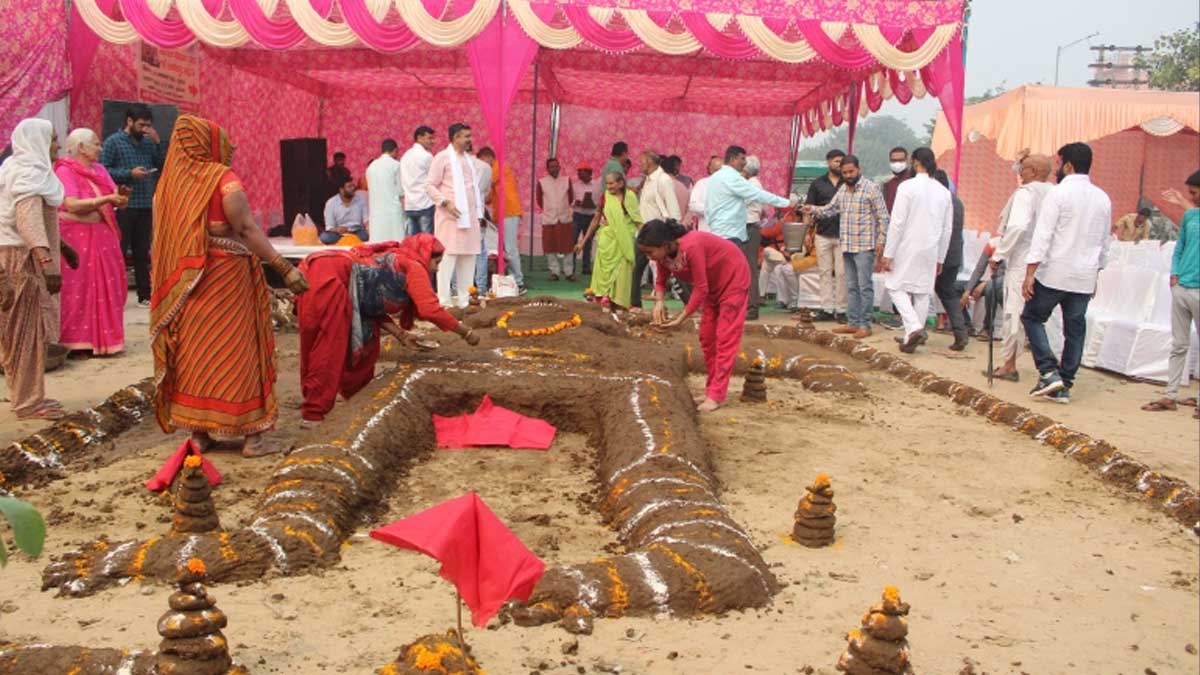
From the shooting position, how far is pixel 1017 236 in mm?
7609

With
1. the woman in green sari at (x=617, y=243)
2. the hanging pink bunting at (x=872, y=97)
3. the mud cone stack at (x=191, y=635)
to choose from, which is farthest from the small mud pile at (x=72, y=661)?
the hanging pink bunting at (x=872, y=97)

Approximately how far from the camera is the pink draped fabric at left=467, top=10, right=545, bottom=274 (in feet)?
33.9

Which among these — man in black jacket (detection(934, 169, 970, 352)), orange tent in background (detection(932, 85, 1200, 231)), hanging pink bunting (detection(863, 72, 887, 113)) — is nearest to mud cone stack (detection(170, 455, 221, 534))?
man in black jacket (detection(934, 169, 970, 352))

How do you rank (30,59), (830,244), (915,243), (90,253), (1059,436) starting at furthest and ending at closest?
(830,244)
(30,59)
(915,243)
(90,253)
(1059,436)

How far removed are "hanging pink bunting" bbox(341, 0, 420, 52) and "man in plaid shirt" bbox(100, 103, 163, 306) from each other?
2205 mm

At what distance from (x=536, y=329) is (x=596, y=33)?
4.33 m

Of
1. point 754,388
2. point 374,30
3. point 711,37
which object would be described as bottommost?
point 754,388

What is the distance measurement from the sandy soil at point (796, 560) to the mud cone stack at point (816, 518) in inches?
2.7

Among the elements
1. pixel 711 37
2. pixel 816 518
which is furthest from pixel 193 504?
pixel 711 37

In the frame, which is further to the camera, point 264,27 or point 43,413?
point 264,27

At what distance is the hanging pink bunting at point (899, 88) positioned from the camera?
1208 centimetres

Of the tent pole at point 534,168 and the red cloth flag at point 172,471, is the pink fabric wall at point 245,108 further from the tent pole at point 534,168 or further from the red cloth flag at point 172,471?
the red cloth flag at point 172,471

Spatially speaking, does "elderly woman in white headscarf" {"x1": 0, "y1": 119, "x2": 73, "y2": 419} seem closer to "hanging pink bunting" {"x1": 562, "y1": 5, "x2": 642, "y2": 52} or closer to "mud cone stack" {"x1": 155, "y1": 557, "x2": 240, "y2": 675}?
"mud cone stack" {"x1": 155, "y1": 557, "x2": 240, "y2": 675}

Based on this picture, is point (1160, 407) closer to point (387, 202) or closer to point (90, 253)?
point (387, 202)
